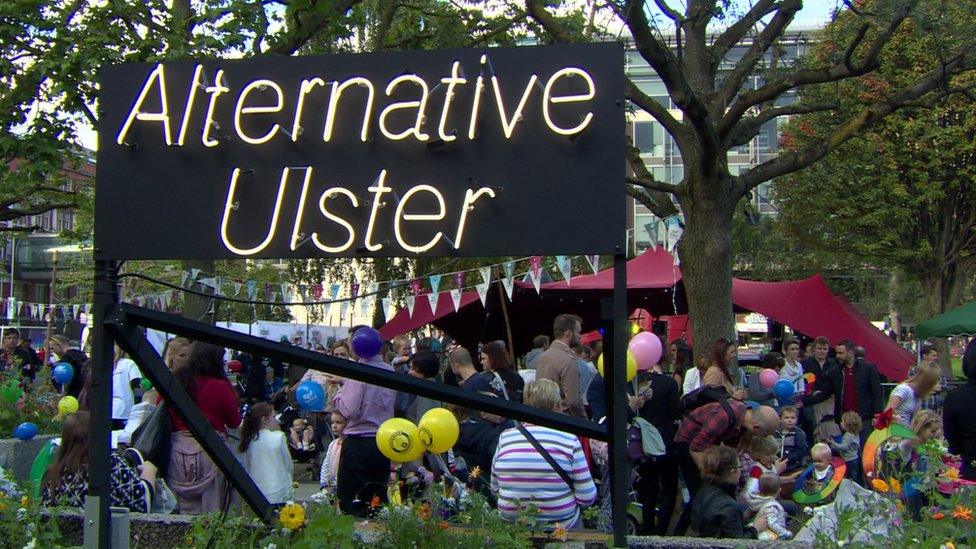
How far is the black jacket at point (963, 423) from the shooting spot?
20.5 feet

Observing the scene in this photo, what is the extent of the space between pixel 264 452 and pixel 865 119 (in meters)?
8.90

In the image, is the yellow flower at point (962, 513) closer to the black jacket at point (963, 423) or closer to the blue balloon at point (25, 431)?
the black jacket at point (963, 423)

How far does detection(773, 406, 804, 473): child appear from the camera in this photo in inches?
357

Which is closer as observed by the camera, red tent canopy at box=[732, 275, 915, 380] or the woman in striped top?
the woman in striped top

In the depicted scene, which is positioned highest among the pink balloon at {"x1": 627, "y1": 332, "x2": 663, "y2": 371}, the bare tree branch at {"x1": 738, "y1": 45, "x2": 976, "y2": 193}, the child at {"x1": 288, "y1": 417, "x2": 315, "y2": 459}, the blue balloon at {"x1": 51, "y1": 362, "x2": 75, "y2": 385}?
the bare tree branch at {"x1": 738, "y1": 45, "x2": 976, "y2": 193}

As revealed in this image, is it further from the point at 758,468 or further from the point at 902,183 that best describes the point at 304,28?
the point at 902,183

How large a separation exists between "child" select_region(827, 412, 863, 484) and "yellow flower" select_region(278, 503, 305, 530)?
6733mm

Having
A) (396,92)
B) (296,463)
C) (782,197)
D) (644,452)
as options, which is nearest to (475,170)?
(396,92)

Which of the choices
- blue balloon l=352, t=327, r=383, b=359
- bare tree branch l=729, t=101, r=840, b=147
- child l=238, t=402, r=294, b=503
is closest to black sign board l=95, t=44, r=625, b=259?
child l=238, t=402, r=294, b=503

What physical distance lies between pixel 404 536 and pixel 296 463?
9.87 meters

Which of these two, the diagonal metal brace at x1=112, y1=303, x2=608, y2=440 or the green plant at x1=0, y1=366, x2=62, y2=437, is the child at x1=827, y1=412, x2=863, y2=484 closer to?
the diagonal metal brace at x1=112, y1=303, x2=608, y2=440

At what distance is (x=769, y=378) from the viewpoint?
11.2 meters

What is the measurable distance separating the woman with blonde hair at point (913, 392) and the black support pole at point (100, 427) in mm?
6933

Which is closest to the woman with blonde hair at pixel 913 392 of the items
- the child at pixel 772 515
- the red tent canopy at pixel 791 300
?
the child at pixel 772 515
